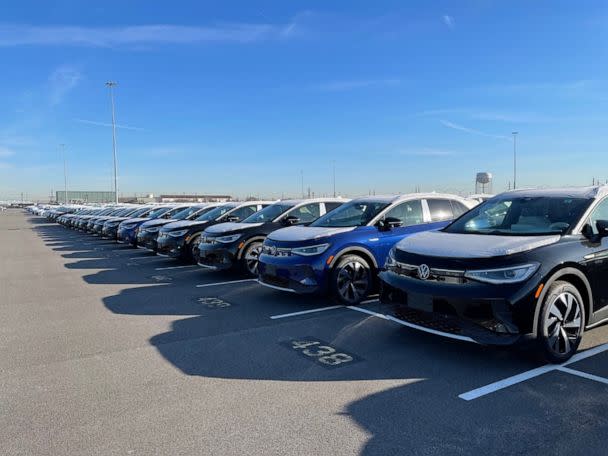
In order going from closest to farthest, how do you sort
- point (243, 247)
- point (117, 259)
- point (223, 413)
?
point (223, 413) → point (243, 247) → point (117, 259)

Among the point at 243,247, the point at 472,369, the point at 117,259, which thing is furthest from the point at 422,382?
the point at 117,259

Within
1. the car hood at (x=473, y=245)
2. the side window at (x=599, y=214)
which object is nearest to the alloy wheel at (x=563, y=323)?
the car hood at (x=473, y=245)

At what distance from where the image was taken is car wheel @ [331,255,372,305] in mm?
7316

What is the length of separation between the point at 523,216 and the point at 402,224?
8.21ft

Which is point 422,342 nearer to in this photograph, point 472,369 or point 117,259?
point 472,369

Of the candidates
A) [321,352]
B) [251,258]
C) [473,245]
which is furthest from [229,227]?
[473,245]

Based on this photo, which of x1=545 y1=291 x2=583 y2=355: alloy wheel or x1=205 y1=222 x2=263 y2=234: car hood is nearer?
x1=545 y1=291 x2=583 y2=355: alloy wheel

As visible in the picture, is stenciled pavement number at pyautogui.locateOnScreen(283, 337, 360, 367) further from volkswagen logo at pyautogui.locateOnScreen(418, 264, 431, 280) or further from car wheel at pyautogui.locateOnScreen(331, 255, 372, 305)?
car wheel at pyautogui.locateOnScreen(331, 255, 372, 305)

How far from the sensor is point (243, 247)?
10109mm

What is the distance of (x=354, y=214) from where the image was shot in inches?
335

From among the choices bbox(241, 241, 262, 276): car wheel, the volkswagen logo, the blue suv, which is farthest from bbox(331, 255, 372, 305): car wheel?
bbox(241, 241, 262, 276): car wheel

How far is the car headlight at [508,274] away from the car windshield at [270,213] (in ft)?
22.0

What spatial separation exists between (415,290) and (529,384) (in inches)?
51.3

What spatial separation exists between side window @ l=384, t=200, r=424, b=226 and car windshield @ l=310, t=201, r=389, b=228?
0.19 meters
